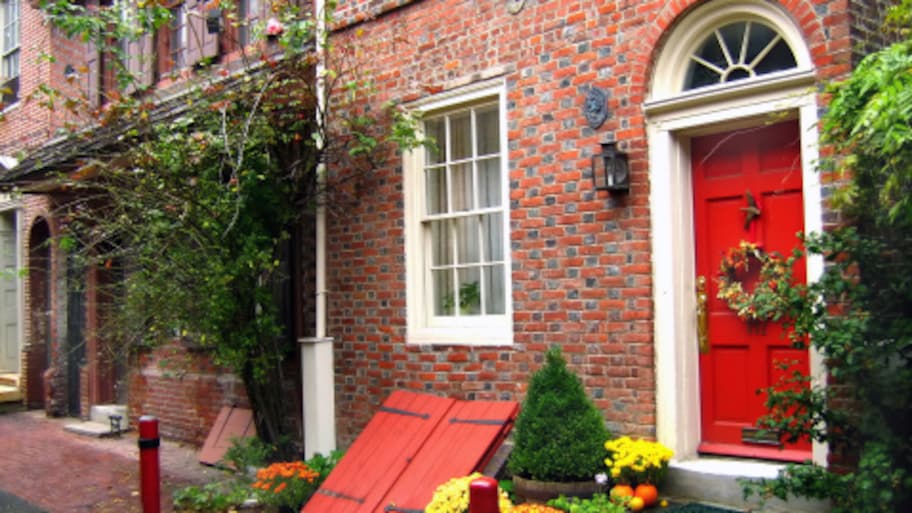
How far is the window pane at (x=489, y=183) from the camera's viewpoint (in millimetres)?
7133

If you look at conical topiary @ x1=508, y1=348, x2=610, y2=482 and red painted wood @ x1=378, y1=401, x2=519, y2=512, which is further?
red painted wood @ x1=378, y1=401, x2=519, y2=512

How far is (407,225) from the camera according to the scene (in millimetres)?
7582

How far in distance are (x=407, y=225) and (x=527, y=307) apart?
4.95ft

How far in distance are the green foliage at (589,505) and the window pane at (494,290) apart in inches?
76.4

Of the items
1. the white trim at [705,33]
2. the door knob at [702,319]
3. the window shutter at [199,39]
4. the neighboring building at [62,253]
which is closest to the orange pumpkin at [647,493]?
the door knob at [702,319]

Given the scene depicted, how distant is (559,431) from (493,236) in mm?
2053

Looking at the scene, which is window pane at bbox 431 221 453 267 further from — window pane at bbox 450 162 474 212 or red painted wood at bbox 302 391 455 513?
red painted wood at bbox 302 391 455 513

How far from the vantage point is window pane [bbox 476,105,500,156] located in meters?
7.15

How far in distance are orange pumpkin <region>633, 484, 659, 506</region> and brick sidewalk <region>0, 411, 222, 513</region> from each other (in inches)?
154

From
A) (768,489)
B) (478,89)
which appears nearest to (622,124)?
(478,89)

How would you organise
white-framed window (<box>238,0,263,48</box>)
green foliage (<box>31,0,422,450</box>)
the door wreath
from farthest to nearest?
white-framed window (<box>238,0,263,48</box>), green foliage (<box>31,0,422,450</box>), the door wreath

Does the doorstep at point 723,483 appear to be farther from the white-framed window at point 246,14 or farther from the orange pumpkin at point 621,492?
the white-framed window at point 246,14

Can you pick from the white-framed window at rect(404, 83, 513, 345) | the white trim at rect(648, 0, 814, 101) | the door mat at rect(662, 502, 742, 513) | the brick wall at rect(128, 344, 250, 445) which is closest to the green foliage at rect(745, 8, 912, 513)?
the door mat at rect(662, 502, 742, 513)

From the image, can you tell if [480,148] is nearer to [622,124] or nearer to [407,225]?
[407,225]
